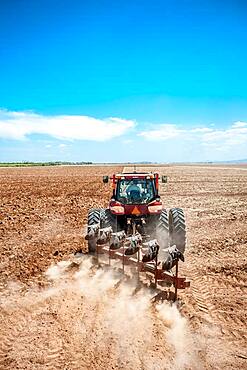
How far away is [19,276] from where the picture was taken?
24.4 ft

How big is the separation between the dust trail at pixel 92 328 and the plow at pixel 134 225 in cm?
70

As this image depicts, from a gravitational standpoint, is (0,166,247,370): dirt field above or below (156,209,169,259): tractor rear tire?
below

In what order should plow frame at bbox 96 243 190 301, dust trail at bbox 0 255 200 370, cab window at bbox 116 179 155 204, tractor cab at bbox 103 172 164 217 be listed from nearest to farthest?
dust trail at bbox 0 255 200 370 < plow frame at bbox 96 243 190 301 < tractor cab at bbox 103 172 164 217 < cab window at bbox 116 179 155 204

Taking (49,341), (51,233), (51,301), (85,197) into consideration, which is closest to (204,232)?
(51,233)

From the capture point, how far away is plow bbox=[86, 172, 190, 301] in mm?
7332

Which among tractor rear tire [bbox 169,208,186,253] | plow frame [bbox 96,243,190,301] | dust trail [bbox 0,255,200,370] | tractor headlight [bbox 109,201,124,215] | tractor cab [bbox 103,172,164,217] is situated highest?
A: tractor cab [bbox 103,172,164,217]

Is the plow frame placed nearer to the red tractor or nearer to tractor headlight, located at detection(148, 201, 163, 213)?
the red tractor

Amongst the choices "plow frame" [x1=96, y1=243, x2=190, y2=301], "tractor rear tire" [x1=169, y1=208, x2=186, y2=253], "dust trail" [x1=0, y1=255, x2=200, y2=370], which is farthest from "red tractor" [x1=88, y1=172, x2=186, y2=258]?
"dust trail" [x1=0, y1=255, x2=200, y2=370]

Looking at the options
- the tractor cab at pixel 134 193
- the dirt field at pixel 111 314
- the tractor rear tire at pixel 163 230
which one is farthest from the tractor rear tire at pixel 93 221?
the tractor rear tire at pixel 163 230

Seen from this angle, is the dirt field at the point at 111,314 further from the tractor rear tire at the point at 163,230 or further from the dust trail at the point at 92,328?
the tractor rear tire at the point at 163,230

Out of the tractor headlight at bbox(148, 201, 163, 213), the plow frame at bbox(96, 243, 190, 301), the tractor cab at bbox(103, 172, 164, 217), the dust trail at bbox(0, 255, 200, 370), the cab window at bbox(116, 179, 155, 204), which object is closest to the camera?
the dust trail at bbox(0, 255, 200, 370)

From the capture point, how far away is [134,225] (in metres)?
8.24

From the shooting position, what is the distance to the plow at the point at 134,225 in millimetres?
7332

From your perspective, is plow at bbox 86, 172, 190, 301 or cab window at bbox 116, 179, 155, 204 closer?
plow at bbox 86, 172, 190, 301
